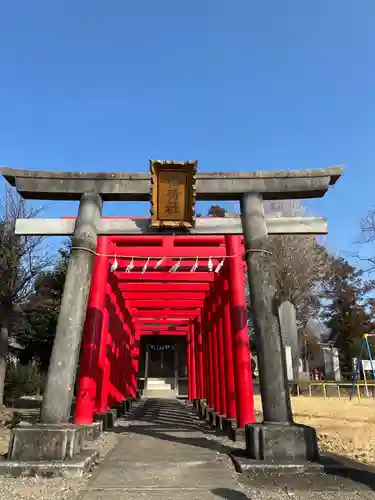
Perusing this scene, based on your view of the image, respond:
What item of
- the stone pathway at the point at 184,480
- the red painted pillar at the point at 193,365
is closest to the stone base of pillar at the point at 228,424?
the stone pathway at the point at 184,480

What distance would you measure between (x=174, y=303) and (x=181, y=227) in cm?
812

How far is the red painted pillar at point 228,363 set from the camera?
8.23 metres

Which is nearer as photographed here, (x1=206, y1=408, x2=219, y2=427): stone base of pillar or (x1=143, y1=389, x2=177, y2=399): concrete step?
(x1=206, y1=408, x2=219, y2=427): stone base of pillar

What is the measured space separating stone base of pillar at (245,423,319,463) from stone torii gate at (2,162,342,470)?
0.63 feet

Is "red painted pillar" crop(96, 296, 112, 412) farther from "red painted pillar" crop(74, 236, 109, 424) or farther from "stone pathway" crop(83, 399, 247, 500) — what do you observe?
"stone pathway" crop(83, 399, 247, 500)

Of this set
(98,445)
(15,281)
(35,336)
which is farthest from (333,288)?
(98,445)

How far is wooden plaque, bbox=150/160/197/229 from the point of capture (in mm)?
6391

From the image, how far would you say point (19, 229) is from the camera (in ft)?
21.0

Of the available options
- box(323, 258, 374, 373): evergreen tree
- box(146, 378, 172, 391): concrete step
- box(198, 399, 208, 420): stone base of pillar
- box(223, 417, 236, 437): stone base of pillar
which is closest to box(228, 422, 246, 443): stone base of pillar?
box(223, 417, 236, 437): stone base of pillar

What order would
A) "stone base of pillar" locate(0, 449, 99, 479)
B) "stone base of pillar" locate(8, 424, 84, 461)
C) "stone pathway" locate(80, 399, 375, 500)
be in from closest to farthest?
1. "stone pathway" locate(80, 399, 375, 500)
2. "stone base of pillar" locate(0, 449, 99, 479)
3. "stone base of pillar" locate(8, 424, 84, 461)

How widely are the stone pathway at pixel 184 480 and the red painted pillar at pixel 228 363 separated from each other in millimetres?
1263

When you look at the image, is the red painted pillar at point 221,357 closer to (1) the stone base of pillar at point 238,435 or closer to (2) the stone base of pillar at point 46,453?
(1) the stone base of pillar at point 238,435

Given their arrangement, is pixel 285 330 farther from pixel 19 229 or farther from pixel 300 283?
pixel 19 229

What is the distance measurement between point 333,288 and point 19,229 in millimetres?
34492
